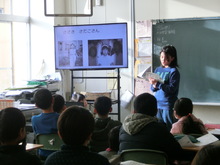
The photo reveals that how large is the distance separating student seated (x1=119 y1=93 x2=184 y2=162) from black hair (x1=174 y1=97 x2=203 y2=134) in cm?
66

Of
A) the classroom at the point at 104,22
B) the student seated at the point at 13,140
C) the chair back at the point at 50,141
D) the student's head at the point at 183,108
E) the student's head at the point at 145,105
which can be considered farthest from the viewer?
the classroom at the point at 104,22

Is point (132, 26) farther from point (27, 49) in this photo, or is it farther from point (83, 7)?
point (27, 49)

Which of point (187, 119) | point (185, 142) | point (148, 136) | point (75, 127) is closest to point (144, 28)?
point (187, 119)

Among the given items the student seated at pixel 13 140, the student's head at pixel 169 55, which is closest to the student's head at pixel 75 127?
the student seated at pixel 13 140

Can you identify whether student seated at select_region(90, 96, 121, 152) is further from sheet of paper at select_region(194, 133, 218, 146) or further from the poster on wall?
the poster on wall

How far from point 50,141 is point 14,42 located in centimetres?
342

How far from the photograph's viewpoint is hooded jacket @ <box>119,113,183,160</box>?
2551 millimetres

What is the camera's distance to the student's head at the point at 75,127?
181cm

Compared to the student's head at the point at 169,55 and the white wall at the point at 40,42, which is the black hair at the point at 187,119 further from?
the white wall at the point at 40,42

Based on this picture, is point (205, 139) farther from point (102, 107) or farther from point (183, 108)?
point (102, 107)

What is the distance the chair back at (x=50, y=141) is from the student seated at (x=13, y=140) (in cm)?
96

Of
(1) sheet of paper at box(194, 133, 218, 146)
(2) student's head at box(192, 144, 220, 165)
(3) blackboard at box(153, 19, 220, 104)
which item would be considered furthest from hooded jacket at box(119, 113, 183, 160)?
(3) blackboard at box(153, 19, 220, 104)

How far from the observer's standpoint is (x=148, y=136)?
2.56 m

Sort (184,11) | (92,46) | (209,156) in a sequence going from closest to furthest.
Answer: (209,156) < (92,46) < (184,11)
